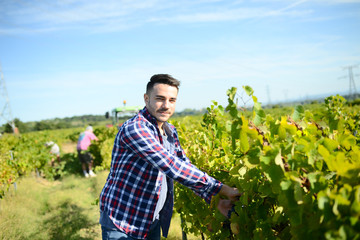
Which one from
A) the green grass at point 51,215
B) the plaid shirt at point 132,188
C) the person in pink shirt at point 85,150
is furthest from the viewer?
the person in pink shirt at point 85,150

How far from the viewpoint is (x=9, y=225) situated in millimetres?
5129

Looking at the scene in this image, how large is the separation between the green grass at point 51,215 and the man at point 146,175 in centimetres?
275

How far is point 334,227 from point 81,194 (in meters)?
7.80

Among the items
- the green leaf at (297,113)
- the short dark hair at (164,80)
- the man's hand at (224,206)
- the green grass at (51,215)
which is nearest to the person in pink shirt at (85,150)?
the green grass at (51,215)

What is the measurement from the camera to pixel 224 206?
65.5 inches

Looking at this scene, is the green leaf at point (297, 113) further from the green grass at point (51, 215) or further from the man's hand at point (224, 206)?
the green grass at point (51, 215)

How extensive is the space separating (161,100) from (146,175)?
556 mm

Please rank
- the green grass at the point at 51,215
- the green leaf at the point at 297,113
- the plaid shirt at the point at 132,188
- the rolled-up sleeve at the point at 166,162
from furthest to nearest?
the green grass at the point at 51,215 < the plaid shirt at the point at 132,188 < the rolled-up sleeve at the point at 166,162 < the green leaf at the point at 297,113

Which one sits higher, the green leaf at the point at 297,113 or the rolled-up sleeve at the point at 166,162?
the green leaf at the point at 297,113

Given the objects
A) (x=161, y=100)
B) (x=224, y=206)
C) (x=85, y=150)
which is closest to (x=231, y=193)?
(x=224, y=206)

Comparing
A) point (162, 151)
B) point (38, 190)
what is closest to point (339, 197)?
point (162, 151)

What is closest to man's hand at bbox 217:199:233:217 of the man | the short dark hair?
the man

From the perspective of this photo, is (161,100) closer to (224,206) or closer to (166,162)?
(166,162)

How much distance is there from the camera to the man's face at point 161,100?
1925 mm
